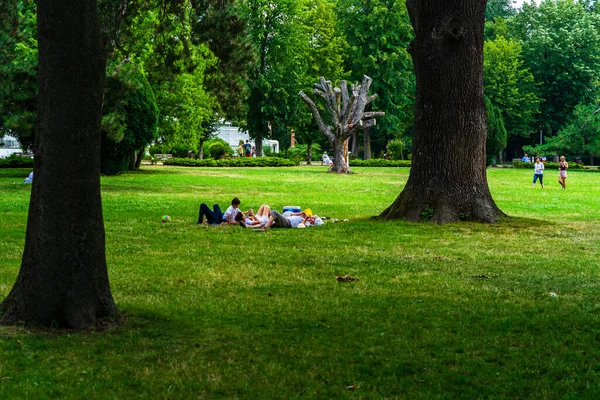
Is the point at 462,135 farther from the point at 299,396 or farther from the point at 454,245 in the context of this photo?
the point at 299,396

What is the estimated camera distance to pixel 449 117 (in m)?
16.9

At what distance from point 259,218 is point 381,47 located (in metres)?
53.3

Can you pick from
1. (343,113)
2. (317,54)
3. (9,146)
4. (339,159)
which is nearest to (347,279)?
(343,113)

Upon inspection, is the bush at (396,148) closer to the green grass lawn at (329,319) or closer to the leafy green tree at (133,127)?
the leafy green tree at (133,127)

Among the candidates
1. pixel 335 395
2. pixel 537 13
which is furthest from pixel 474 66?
pixel 537 13

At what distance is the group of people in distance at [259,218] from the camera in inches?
643

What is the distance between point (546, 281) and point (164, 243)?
262 inches

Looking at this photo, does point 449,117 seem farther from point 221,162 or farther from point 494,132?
point 221,162

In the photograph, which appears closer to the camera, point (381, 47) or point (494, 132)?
point (494, 132)

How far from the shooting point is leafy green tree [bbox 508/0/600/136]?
70.8 m

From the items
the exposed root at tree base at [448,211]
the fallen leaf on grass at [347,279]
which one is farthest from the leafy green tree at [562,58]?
the fallen leaf on grass at [347,279]

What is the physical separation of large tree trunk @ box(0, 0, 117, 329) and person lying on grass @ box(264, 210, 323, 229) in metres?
9.28

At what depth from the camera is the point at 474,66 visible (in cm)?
1705

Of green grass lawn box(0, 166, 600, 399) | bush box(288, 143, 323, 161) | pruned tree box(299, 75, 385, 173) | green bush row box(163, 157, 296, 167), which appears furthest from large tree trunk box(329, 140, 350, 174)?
green grass lawn box(0, 166, 600, 399)
